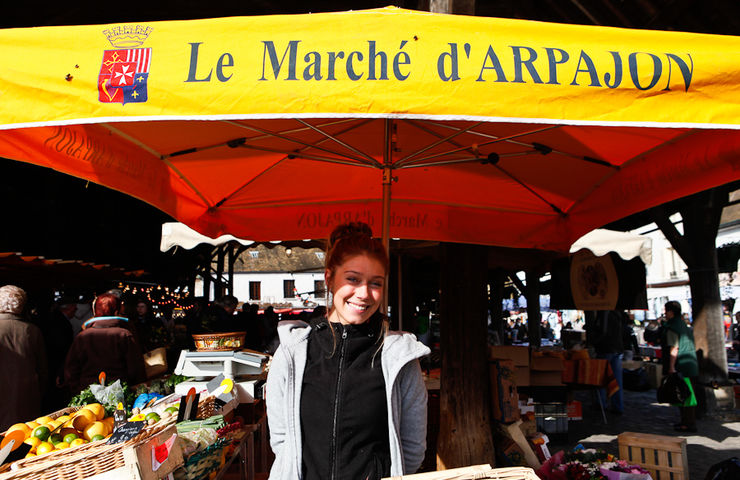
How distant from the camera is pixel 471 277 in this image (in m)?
4.45

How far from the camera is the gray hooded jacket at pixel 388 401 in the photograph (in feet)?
5.90

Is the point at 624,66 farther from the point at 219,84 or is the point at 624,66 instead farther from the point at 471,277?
the point at 471,277

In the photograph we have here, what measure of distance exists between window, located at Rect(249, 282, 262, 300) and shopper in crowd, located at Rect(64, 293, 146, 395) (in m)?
40.8

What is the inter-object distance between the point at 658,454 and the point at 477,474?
3.41 m

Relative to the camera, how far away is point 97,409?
3.02m

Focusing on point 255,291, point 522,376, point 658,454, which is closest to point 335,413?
point 658,454

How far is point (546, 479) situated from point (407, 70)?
12.3ft

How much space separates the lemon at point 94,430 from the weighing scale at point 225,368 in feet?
3.68

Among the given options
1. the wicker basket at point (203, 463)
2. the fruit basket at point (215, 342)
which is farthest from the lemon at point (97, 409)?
the fruit basket at point (215, 342)

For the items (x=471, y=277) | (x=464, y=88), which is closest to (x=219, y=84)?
(x=464, y=88)

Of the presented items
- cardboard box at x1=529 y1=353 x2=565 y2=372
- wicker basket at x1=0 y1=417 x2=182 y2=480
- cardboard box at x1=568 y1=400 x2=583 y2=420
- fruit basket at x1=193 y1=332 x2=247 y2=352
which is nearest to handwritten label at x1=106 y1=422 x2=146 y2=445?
wicker basket at x1=0 y1=417 x2=182 y2=480

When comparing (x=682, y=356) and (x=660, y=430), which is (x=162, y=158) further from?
(x=660, y=430)

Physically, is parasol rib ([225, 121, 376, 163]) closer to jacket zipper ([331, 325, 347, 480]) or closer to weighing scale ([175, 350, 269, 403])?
jacket zipper ([331, 325, 347, 480])

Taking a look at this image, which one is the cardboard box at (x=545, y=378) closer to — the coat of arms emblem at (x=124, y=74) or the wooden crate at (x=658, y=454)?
the wooden crate at (x=658, y=454)
